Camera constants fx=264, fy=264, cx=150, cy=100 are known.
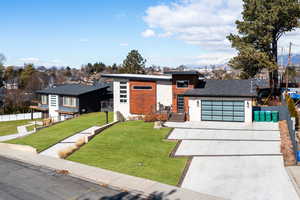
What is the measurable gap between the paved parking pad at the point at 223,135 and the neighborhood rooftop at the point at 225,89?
16.8 ft

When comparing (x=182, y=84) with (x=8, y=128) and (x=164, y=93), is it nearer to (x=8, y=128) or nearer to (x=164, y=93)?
(x=164, y=93)

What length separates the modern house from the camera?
29.5m

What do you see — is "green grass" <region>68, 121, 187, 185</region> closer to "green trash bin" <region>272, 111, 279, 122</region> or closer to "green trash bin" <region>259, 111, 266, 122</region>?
"green trash bin" <region>259, 111, 266, 122</region>

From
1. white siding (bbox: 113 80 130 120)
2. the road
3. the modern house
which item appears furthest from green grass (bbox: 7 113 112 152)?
the road

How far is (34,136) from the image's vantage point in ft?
89.2

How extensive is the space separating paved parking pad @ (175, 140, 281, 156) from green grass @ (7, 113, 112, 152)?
12.1 meters

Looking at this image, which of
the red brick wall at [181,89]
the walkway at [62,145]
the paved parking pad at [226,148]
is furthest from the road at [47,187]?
the red brick wall at [181,89]

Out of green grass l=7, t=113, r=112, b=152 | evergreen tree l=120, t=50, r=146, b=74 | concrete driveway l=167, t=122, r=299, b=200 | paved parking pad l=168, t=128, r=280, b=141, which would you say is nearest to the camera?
concrete driveway l=167, t=122, r=299, b=200

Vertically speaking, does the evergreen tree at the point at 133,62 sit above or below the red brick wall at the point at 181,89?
above

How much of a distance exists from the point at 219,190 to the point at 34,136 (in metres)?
20.5

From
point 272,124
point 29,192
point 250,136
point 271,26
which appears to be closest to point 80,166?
point 29,192

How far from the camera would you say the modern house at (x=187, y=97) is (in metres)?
29.5

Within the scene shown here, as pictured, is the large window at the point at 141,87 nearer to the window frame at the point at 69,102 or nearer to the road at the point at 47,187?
the window frame at the point at 69,102


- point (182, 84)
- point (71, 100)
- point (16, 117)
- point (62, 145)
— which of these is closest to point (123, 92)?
point (182, 84)
